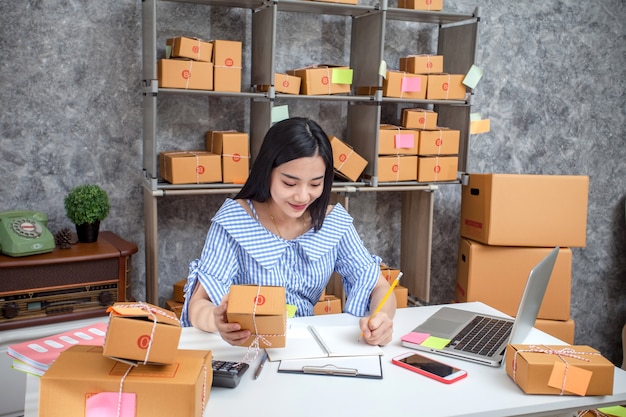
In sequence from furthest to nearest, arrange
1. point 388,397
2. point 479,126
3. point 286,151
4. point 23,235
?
1. point 479,126
2. point 23,235
3. point 286,151
4. point 388,397

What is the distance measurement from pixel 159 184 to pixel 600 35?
2.82 meters

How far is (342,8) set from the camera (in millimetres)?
2975

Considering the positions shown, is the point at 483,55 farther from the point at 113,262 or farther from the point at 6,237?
the point at 6,237

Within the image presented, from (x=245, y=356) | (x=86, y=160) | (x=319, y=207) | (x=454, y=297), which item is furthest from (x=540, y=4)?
(x=245, y=356)

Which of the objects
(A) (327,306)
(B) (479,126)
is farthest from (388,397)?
(B) (479,126)

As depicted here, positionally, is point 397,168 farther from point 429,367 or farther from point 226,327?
point 226,327

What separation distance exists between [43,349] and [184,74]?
1.63 meters

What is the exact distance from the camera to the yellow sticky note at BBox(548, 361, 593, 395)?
4.42 feet

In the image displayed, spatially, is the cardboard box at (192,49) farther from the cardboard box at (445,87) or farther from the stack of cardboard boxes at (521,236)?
the stack of cardboard boxes at (521,236)

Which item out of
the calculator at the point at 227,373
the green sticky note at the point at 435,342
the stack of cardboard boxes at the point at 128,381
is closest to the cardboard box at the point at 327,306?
the green sticky note at the point at 435,342

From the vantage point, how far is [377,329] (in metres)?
1.56

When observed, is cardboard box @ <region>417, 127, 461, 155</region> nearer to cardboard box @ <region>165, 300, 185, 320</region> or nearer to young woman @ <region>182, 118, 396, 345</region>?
young woman @ <region>182, 118, 396, 345</region>

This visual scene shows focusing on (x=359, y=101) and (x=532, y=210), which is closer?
(x=532, y=210)

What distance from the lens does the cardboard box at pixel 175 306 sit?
2831mm
